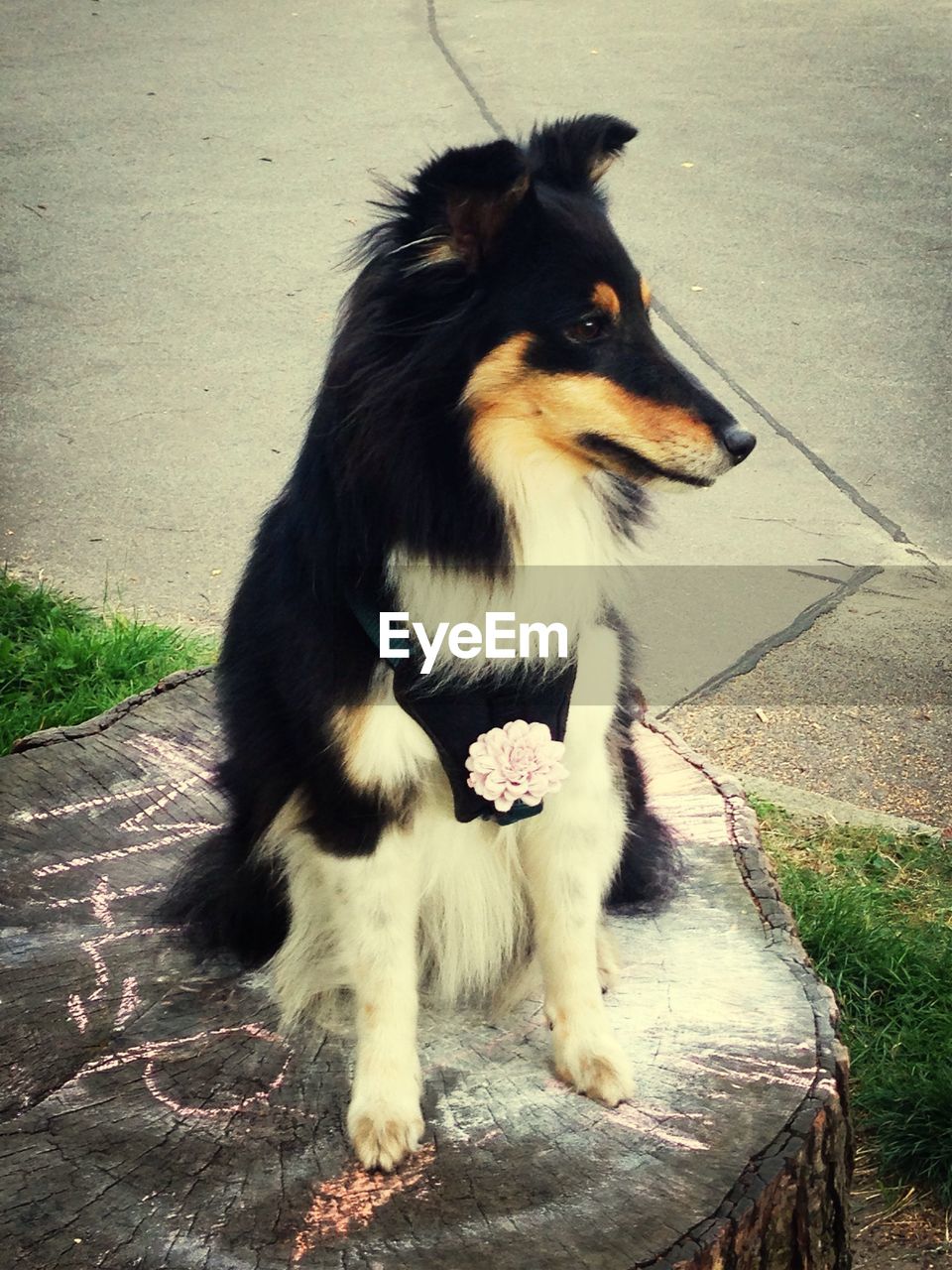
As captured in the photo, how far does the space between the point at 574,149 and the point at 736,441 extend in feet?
1.71

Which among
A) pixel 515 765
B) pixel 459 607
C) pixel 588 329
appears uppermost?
pixel 588 329

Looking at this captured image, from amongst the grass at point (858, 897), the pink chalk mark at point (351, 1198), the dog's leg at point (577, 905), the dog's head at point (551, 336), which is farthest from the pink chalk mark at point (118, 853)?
the dog's head at point (551, 336)

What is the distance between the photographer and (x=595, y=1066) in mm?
2211

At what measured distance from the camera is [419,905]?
7.94ft

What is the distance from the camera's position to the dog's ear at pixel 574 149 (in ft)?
6.98

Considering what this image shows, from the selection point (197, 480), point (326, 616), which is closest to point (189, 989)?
point (326, 616)

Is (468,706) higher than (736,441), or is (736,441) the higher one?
(736,441)

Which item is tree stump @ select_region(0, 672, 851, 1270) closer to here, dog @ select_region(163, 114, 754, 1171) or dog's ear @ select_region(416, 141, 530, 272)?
dog @ select_region(163, 114, 754, 1171)

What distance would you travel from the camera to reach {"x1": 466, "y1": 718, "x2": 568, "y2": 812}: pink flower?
207cm

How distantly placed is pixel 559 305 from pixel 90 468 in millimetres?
4316

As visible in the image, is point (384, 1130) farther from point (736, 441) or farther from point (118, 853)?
point (736, 441)

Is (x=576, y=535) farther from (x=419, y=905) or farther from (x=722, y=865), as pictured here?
(x=722, y=865)

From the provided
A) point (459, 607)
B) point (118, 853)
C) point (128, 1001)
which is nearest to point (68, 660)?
point (118, 853)

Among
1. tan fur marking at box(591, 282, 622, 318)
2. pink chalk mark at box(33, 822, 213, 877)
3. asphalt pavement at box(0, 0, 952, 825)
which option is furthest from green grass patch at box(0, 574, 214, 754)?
tan fur marking at box(591, 282, 622, 318)
